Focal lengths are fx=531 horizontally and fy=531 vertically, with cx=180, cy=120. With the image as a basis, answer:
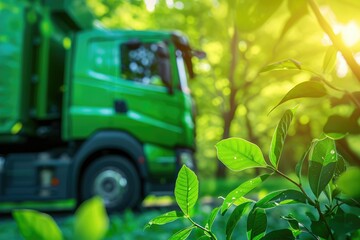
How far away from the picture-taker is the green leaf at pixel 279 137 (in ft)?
1.90

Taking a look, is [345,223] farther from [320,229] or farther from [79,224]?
[79,224]

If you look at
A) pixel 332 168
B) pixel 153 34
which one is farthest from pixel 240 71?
pixel 332 168

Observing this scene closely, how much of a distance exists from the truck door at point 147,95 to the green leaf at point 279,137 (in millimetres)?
6802

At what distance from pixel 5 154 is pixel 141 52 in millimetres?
2612

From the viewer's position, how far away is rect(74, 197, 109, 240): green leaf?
281 millimetres

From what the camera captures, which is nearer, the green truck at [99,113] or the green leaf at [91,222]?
the green leaf at [91,222]

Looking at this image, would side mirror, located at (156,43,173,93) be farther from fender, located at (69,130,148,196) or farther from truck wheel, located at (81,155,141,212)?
truck wheel, located at (81,155,141,212)

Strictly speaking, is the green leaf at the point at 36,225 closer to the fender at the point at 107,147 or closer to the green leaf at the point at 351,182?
the green leaf at the point at 351,182

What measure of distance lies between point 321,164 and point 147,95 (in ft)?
22.6

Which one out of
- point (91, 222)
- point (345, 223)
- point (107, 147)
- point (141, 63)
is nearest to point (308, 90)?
point (345, 223)

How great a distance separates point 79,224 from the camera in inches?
11.3

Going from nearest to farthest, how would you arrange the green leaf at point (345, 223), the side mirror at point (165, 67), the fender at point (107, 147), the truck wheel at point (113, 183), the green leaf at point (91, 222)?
1. the green leaf at point (91, 222)
2. the green leaf at point (345, 223)
3. the side mirror at point (165, 67)
4. the truck wheel at point (113, 183)
5. the fender at point (107, 147)

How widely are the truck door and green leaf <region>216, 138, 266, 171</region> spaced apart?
6.81 m

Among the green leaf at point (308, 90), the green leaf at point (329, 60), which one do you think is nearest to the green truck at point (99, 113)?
the green leaf at point (329, 60)
